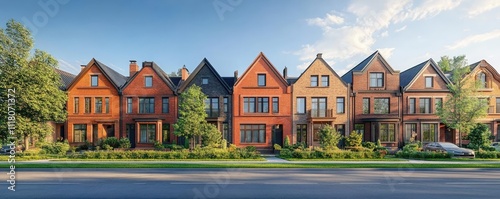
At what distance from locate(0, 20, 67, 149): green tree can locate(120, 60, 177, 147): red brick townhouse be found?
24.2 feet

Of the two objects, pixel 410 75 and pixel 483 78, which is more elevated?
Result: pixel 410 75

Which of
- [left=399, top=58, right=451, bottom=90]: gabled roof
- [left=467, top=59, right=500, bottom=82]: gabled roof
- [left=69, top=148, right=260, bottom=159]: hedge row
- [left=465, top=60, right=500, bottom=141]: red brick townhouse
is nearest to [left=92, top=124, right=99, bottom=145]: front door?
[left=69, top=148, right=260, bottom=159]: hedge row

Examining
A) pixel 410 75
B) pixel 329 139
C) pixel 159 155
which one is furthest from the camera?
pixel 410 75

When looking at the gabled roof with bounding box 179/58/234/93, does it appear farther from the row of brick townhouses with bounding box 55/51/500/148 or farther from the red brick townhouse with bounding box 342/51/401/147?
the red brick townhouse with bounding box 342/51/401/147

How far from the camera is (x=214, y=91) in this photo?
2880 cm

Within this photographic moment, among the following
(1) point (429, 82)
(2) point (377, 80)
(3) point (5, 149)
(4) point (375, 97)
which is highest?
(2) point (377, 80)

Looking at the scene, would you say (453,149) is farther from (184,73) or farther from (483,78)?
(184,73)

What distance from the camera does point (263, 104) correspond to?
29.2 metres

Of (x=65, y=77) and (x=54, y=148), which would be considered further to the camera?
(x=65, y=77)

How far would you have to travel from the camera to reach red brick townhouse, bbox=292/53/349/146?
29.0 meters

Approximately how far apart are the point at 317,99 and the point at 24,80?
99.9 feet

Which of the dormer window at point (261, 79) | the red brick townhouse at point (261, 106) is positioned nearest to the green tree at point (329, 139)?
the red brick townhouse at point (261, 106)

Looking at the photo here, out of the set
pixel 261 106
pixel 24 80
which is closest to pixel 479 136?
pixel 261 106

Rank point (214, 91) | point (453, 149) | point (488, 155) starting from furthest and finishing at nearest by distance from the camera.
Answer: point (214, 91), point (453, 149), point (488, 155)
